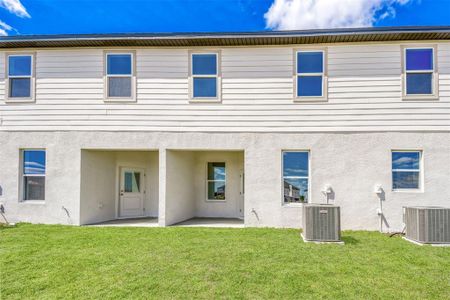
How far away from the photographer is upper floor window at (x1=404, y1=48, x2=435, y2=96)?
800 centimetres

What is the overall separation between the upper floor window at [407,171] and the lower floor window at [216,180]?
5.56 m

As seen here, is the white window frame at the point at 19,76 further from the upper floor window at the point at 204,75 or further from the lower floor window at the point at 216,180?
the lower floor window at the point at 216,180

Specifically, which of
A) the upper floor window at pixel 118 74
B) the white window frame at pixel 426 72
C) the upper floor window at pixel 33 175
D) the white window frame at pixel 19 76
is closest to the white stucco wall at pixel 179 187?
the upper floor window at pixel 118 74

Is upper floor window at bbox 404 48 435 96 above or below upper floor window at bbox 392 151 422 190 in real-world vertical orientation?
above

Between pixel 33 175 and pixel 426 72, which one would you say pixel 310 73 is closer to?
pixel 426 72

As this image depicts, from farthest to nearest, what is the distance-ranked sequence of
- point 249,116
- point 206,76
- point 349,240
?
point 206,76, point 249,116, point 349,240

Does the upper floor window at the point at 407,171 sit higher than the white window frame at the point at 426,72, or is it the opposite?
the white window frame at the point at 426,72

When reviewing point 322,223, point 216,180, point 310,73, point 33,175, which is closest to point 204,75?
point 310,73

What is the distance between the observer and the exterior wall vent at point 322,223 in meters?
6.64

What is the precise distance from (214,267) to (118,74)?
259 inches

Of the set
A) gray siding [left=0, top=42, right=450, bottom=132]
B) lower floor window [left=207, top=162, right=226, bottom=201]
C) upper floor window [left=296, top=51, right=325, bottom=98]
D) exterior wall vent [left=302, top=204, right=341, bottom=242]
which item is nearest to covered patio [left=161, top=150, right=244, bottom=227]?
lower floor window [left=207, top=162, right=226, bottom=201]

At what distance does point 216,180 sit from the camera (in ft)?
35.0

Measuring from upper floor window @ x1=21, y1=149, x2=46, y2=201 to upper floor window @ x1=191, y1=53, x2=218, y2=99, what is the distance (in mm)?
5257

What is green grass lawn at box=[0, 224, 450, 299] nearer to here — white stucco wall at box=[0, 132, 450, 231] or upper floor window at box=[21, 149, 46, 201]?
white stucco wall at box=[0, 132, 450, 231]
